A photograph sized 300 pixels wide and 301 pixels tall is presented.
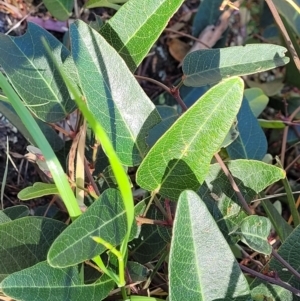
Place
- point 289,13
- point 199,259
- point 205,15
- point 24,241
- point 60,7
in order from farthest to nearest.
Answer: point 205,15 → point 289,13 → point 60,7 → point 24,241 → point 199,259

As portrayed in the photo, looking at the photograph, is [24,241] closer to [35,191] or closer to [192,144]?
[35,191]

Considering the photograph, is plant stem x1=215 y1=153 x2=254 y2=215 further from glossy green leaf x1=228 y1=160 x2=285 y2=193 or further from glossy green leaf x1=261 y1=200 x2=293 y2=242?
glossy green leaf x1=261 y1=200 x2=293 y2=242

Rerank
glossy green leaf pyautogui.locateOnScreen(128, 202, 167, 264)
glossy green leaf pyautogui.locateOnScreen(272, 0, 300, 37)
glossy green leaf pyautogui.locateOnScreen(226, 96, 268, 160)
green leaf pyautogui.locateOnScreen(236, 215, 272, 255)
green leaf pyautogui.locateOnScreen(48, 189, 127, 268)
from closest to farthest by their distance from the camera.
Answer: green leaf pyautogui.locateOnScreen(48, 189, 127, 268) < green leaf pyautogui.locateOnScreen(236, 215, 272, 255) < glossy green leaf pyautogui.locateOnScreen(128, 202, 167, 264) < glossy green leaf pyautogui.locateOnScreen(226, 96, 268, 160) < glossy green leaf pyautogui.locateOnScreen(272, 0, 300, 37)

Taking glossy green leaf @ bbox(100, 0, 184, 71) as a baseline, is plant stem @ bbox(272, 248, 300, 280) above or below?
below

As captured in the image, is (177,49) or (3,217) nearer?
(3,217)

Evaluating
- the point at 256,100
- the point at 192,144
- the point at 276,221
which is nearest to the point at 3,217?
the point at 192,144

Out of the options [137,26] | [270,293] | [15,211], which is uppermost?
[137,26]

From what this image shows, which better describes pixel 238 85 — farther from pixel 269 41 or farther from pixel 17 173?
pixel 269 41

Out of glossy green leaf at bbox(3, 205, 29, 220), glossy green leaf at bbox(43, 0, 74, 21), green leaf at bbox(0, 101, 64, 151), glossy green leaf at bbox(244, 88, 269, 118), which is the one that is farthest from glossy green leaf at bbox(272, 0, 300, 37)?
glossy green leaf at bbox(3, 205, 29, 220)
